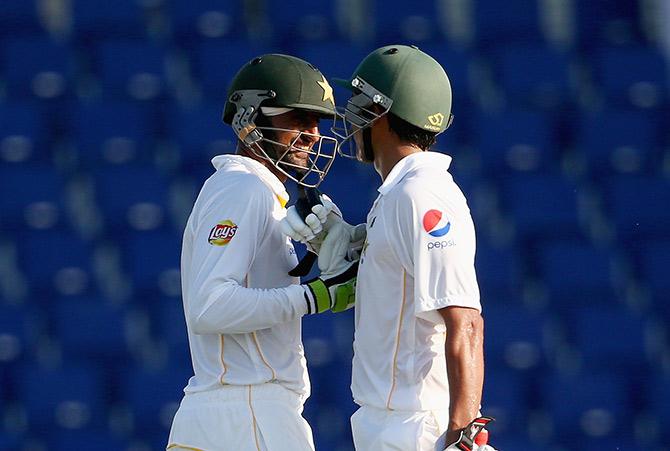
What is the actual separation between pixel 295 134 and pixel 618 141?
3109 millimetres

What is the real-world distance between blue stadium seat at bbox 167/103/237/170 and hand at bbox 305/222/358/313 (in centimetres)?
278

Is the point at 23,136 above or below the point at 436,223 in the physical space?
above

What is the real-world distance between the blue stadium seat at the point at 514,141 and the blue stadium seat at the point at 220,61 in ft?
3.48

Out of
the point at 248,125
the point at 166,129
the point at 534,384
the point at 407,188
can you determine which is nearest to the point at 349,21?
the point at 166,129

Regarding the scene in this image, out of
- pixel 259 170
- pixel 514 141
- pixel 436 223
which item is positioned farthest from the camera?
pixel 514 141

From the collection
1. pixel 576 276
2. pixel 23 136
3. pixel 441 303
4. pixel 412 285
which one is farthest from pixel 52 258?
pixel 441 303

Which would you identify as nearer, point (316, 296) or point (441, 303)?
point (441, 303)

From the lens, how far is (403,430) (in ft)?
9.70

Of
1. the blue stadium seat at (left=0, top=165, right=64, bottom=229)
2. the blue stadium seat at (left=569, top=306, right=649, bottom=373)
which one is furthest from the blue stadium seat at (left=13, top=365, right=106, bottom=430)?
the blue stadium seat at (left=569, top=306, right=649, bottom=373)

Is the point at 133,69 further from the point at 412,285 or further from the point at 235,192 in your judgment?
the point at 412,285

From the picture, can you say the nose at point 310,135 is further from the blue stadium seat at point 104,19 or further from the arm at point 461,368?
the blue stadium seat at point 104,19

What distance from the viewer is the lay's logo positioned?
10.4 feet

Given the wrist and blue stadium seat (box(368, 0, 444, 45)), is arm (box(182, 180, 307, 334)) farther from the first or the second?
blue stadium seat (box(368, 0, 444, 45))

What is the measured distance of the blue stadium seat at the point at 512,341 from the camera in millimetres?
5883
